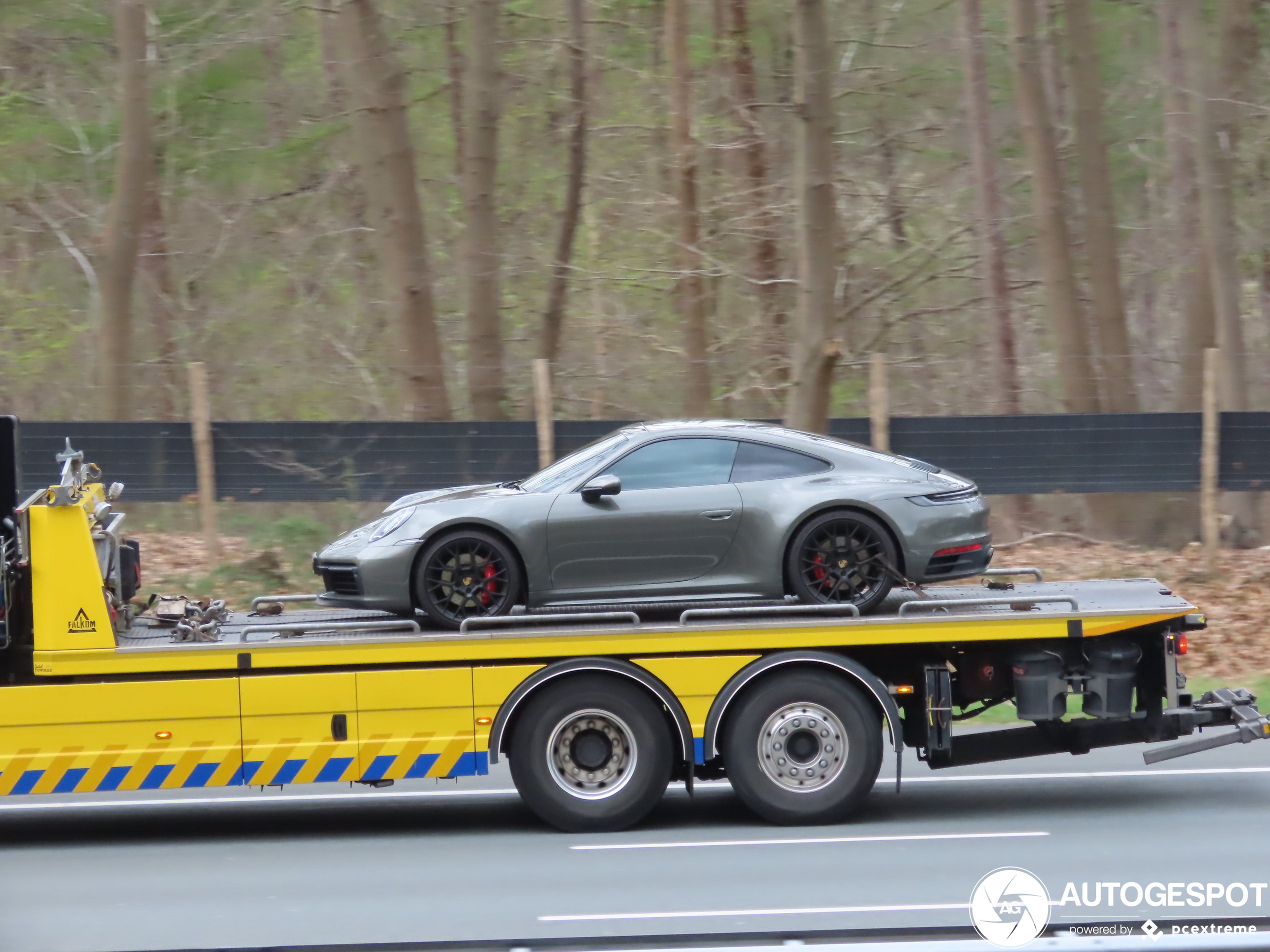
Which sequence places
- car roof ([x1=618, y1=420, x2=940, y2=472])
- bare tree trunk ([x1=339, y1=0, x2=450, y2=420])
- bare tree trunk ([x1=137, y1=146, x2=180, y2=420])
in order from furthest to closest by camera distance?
bare tree trunk ([x1=137, y1=146, x2=180, y2=420]) → bare tree trunk ([x1=339, y1=0, x2=450, y2=420]) → car roof ([x1=618, y1=420, x2=940, y2=472])

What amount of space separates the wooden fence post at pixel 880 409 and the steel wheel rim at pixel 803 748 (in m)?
6.82

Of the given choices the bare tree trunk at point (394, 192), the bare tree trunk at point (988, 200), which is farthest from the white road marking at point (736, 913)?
the bare tree trunk at point (988, 200)

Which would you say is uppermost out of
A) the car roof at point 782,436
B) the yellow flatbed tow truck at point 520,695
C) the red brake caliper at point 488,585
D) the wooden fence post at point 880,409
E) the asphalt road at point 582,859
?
the wooden fence post at point 880,409

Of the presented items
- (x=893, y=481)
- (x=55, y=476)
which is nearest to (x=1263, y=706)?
(x=893, y=481)

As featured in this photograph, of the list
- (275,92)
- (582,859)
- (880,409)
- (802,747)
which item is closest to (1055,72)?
(880,409)

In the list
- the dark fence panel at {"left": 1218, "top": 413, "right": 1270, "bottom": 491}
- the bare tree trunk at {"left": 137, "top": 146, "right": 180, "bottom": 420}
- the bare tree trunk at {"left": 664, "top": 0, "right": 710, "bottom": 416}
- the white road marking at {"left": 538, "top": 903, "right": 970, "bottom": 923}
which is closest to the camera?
the white road marking at {"left": 538, "top": 903, "right": 970, "bottom": 923}

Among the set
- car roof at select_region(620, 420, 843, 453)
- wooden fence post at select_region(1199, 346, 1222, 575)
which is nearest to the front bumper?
car roof at select_region(620, 420, 843, 453)

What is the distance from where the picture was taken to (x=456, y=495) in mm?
8562

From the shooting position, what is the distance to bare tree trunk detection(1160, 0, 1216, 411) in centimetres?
1753

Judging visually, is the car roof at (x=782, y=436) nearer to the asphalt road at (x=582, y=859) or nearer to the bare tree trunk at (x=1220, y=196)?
the asphalt road at (x=582, y=859)

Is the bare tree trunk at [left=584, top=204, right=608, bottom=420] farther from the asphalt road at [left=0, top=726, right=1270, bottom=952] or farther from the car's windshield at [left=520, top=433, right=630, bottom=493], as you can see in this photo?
the asphalt road at [left=0, top=726, right=1270, bottom=952]

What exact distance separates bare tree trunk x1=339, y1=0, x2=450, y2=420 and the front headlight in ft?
25.6

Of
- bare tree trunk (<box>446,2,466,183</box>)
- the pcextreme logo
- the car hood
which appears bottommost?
the pcextreme logo

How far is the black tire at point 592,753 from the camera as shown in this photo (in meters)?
8.03
